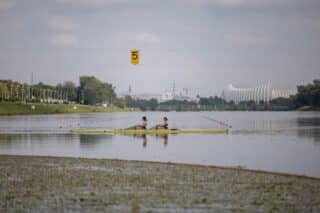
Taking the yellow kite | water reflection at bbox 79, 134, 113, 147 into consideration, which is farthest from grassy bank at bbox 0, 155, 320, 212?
water reflection at bbox 79, 134, 113, 147

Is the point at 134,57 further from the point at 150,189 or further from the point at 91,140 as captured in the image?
the point at 150,189

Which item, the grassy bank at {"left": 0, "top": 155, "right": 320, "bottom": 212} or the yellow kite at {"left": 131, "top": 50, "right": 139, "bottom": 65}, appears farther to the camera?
the yellow kite at {"left": 131, "top": 50, "right": 139, "bottom": 65}

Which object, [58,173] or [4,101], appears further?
[4,101]

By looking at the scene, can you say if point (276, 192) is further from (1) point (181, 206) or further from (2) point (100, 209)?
(2) point (100, 209)

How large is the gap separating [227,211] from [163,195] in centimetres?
337

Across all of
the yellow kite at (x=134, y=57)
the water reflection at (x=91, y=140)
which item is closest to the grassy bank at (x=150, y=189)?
the yellow kite at (x=134, y=57)

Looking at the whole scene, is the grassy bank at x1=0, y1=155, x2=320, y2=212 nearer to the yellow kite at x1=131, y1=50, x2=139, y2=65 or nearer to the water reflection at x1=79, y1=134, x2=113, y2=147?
the yellow kite at x1=131, y1=50, x2=139, y2=65

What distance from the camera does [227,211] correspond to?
58.4 feet

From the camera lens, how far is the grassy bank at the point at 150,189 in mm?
18594

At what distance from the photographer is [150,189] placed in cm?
2195

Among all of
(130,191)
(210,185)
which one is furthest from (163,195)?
(210,185)

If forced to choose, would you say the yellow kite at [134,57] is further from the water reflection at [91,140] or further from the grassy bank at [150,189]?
the grassy bank at [150,189]

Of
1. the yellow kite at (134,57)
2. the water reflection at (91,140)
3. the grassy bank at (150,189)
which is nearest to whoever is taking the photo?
the grassy bank at (150,189)

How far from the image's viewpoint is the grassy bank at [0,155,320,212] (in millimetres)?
18594
